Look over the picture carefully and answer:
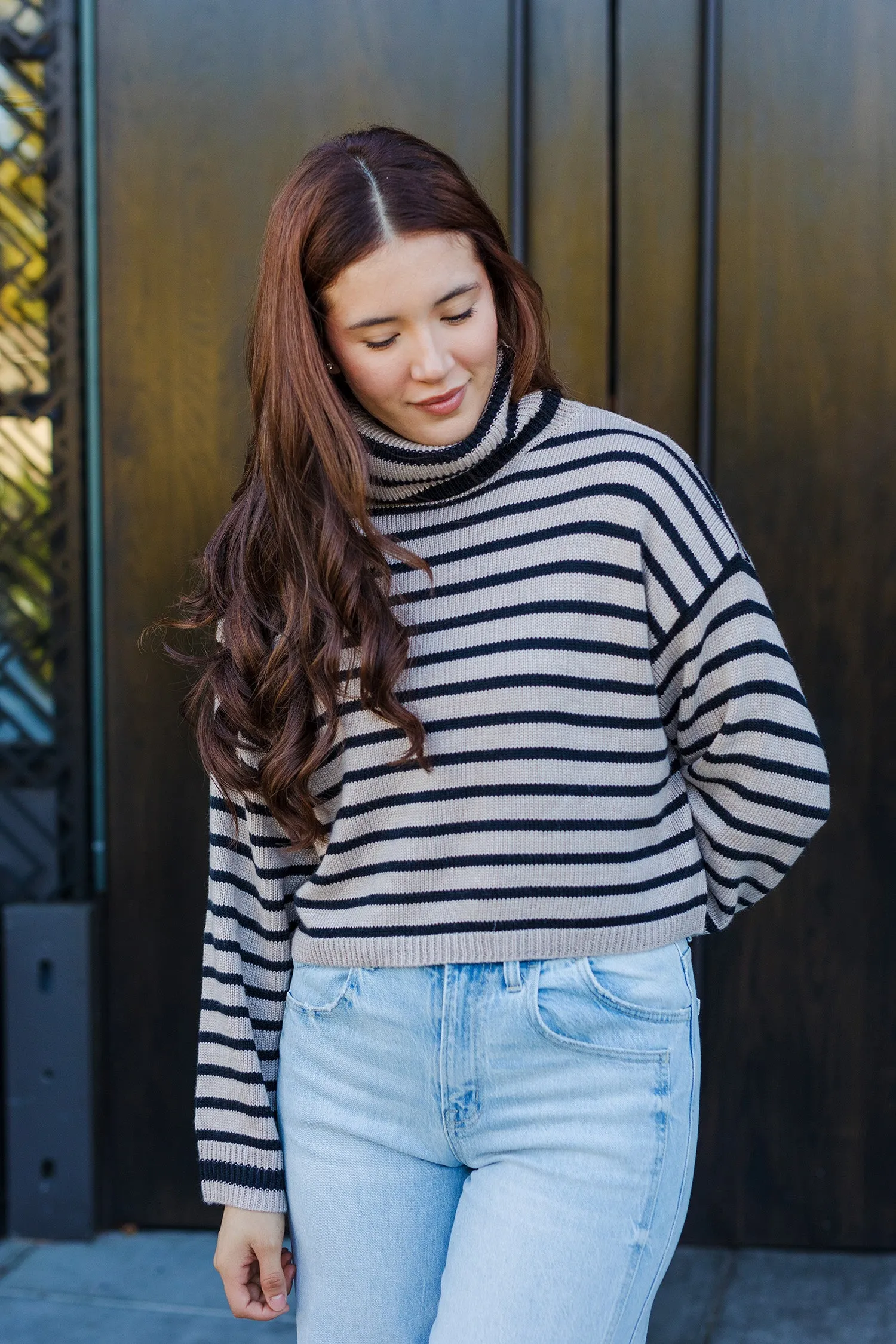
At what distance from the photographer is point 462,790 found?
143 cm

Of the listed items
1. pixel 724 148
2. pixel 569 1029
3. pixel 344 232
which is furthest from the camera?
pixel 724 148

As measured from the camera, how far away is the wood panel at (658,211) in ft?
8.73

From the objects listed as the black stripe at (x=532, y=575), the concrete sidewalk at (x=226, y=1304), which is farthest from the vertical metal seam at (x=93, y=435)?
the black stripe at (x=532, y=575)

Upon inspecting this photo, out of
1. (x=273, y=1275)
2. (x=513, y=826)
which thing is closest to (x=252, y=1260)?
(x=273, y=1275)

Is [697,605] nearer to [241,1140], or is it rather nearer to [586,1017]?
[586,1017]

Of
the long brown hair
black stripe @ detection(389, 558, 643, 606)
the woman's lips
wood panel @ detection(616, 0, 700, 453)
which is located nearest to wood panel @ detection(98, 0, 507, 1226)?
wood panel @ detection(616, 0, 700, 453)

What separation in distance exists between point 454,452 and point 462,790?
1.24 feet

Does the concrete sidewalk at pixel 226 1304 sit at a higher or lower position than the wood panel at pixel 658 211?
lower

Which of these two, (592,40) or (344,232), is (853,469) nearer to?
(592,40)

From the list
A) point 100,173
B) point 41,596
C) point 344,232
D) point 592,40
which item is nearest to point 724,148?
point 592,40

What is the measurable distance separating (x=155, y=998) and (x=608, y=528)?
6.44 ft

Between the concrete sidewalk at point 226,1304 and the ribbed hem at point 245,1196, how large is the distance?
4.40 feet

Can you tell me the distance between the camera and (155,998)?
2971mm

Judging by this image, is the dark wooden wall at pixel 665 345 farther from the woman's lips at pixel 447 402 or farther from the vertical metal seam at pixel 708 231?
the woman's lips at pixel 447 402
